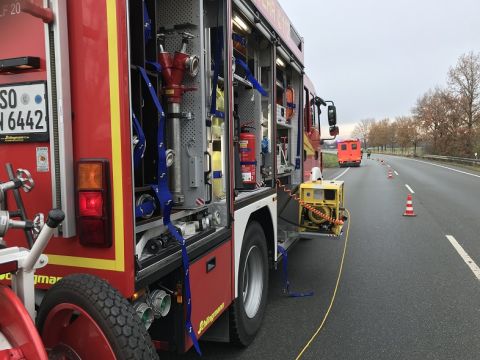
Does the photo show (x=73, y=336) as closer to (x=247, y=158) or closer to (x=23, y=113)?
A: (x=23, y=113)

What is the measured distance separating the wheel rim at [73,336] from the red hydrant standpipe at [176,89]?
1126 millimetres

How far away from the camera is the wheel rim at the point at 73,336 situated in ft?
6.25

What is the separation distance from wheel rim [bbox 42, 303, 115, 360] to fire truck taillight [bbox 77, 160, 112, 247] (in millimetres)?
355

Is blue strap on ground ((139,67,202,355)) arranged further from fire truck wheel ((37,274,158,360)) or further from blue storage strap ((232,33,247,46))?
blue storage strap ((232,33,247,46))

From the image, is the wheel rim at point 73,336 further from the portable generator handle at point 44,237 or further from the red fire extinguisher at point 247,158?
the red fire extinguisher at point 247,158

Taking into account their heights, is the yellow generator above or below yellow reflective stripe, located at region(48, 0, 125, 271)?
below

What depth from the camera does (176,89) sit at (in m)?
2.85

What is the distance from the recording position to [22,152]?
2418 millimetres

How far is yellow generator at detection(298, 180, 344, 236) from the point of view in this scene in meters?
6.10

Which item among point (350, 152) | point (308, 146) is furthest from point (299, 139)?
point (350, 152)

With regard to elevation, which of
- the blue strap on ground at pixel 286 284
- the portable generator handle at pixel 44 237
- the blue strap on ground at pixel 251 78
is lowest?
the blue strap on ground at pixel 286 284

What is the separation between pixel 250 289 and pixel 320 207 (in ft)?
7.46

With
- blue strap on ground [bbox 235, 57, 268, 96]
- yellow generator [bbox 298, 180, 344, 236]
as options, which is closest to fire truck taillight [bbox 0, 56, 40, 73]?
blue strap on ground [bbox 235, 57, 268, 96]

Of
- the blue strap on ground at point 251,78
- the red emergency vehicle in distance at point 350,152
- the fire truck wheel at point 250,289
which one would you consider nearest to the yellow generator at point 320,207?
the fire truck wheel at point 250,289
